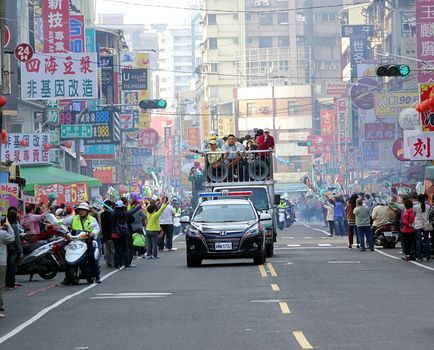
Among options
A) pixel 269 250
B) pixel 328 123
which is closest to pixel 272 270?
pixel 269 250

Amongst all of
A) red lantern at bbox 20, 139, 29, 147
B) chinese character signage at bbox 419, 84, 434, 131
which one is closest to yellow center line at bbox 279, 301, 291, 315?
chinese character signage at bbox 419, 84, 434, 131

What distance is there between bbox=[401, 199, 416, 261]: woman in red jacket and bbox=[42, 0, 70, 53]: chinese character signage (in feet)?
61.9

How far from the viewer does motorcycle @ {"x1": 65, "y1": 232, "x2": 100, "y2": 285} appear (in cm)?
2705

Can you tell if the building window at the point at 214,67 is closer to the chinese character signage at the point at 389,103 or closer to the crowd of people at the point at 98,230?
the chinese character signage at the point at 389,103

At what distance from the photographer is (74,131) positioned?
193 ft

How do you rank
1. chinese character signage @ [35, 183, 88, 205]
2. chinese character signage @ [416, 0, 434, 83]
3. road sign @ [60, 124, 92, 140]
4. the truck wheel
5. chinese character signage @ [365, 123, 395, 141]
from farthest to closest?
chinese character signage @ [365, 123, 395, 141], chinese character signage @ [416, 0, 434, 83], road sign @ [60, 124, 92, 140], chinese character signage @ [35, 183, 88, 205], the truck wheel

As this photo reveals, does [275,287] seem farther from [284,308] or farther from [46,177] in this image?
[46,177]

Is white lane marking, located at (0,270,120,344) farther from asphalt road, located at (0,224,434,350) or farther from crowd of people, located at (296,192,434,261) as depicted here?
crowd of people, located at (296,192,434,261)

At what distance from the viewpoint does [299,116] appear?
17262cm

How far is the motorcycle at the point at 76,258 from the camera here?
88.7 ft

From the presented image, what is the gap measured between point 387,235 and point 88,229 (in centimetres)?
1584

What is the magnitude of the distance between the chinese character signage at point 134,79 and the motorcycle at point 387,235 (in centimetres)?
4813

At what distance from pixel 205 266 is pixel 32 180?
15.7 m

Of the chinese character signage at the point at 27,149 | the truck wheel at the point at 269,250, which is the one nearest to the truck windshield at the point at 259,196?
the truck wheel at the point at 269,250
